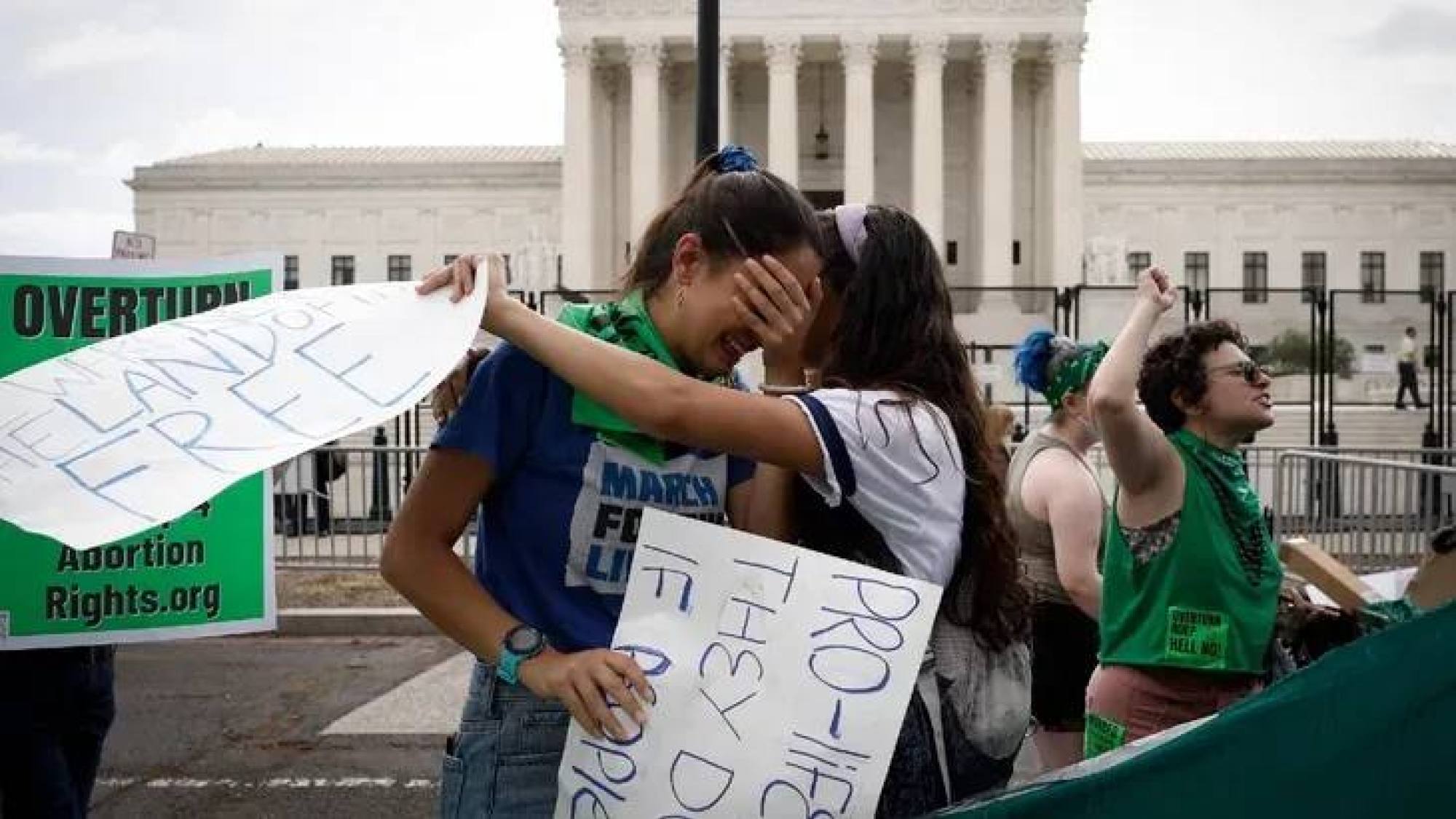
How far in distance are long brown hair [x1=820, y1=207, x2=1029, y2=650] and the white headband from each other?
0.04 ft

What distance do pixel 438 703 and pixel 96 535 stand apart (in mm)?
6871

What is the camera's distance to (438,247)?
236 ft

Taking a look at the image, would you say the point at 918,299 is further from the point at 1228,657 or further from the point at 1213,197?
the point at 1213,197

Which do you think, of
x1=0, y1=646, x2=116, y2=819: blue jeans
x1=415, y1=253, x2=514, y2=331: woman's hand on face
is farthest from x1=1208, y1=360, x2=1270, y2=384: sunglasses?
x1=0, y1=646, x2=116, y2=819: blue jeans

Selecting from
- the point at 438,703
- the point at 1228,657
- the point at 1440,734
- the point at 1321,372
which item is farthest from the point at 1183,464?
the point at 1321,372

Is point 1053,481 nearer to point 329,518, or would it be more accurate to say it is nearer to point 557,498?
point 557,498

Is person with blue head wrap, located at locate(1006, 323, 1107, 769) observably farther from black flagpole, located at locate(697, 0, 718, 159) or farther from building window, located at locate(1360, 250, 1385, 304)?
building window, located at locate(1360, 250, 1385, 304)

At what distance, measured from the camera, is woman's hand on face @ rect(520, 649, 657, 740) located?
71.6 inches

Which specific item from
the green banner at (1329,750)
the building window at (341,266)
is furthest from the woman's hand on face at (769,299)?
the building window at (341,266)

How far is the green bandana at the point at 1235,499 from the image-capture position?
3.53 m

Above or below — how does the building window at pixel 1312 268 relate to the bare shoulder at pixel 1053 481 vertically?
above

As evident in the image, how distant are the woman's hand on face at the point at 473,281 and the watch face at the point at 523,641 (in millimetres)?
440

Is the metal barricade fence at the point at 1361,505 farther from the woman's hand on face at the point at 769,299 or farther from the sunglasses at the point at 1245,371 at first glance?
the woman's hand on face at the point at 769,299

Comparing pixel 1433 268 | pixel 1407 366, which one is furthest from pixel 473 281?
pixel 1433 268
